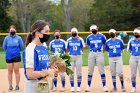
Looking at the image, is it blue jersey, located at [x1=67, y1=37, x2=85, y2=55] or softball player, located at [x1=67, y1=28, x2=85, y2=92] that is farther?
blue jersey, located at [x1=67, y1=37, x2=85, y2=55]

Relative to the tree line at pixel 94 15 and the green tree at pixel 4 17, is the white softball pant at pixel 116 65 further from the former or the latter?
the green tree at pixel 4 17

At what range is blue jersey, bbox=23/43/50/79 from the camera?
629 centimetres

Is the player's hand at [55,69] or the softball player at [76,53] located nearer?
the player's hand at [55,69]

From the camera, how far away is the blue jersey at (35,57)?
629 centimetres

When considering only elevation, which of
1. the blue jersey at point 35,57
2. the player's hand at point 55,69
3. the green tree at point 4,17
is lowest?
the player's hand at point 55,69

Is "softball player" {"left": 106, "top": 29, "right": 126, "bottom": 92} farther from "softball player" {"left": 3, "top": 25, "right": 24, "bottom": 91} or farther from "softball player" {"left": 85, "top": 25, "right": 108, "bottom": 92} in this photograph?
"softball player" {"left": 3, "top": 25, "right": 24, "bottom": 91}

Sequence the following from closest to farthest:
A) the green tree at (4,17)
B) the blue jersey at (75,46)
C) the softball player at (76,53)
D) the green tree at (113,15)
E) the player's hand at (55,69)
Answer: the player's hand at (55,69)
the softball player at (76,53)
the blue jersey at (75,46)
the green tree at (4,17)
the green tree at (113,15)

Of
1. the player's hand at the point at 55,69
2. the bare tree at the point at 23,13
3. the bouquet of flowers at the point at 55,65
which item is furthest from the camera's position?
the bare tree at the point at 23,13

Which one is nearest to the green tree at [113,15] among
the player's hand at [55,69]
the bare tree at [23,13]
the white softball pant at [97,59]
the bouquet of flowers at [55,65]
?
the bare tree at [23,13]

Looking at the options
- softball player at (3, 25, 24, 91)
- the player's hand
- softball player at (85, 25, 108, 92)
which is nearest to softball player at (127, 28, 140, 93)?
softball player at (85, 25, 108, 92)

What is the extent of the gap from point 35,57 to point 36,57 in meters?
0.02

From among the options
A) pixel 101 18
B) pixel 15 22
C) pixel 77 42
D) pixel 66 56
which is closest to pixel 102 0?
pixel 101 18

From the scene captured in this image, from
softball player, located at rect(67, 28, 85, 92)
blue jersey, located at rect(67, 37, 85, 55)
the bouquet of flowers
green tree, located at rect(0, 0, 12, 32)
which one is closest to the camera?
the bouquet of flowers

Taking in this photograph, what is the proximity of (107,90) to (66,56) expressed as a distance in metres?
6.77
